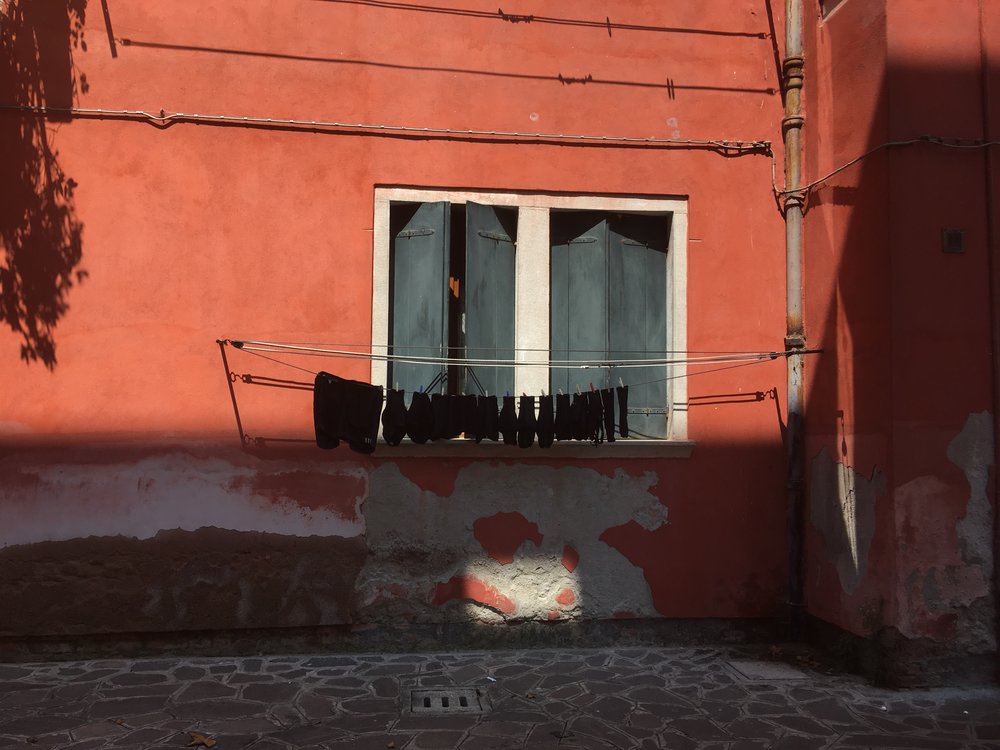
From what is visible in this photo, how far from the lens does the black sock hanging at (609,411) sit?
6121mm

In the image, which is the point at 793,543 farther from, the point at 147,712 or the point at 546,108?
the point at 147,712

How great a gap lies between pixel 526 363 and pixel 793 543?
8.11 ft

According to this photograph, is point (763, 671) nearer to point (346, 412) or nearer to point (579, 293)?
point (579, 293)

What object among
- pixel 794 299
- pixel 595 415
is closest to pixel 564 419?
pixel 595 415

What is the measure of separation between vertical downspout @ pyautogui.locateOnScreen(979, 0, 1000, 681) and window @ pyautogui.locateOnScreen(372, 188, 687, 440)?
2.08m

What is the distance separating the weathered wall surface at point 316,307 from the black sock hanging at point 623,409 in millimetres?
298

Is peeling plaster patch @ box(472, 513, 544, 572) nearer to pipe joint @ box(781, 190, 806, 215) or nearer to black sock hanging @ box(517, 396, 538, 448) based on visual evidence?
black sock hanging @ box(517, 396, 538, 448)

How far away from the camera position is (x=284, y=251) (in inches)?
249

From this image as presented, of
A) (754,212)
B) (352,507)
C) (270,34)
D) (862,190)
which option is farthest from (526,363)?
(270,34)

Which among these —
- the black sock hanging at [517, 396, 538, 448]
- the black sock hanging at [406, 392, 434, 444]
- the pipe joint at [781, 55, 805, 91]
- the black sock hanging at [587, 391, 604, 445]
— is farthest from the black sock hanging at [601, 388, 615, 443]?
the pipe joint at [781, 55, 805, 91]

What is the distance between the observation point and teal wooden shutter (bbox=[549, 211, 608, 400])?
6715 millimetres

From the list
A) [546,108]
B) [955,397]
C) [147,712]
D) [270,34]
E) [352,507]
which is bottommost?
[147,712]

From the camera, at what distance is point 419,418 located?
602 cm

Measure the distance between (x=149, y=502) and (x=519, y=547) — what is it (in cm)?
267
